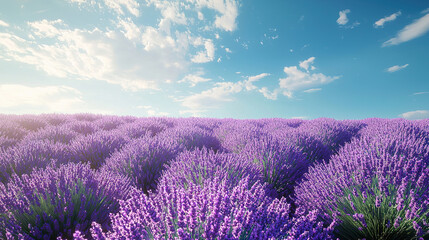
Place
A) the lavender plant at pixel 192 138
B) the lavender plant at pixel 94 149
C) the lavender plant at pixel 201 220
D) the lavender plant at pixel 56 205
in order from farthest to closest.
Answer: the lavender plant at pixel 192 138 < the lavender plant at pixel 94 149 < the lavender plant at pixel 56 205 < the lavender plant at pixel 201 220

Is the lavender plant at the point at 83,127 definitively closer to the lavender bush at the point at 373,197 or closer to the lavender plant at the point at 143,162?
the lavender plant at the point at 143,162

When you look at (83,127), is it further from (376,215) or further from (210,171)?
(376,215)

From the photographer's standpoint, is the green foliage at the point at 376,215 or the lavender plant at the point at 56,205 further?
the lavender plant at the point at 56,205

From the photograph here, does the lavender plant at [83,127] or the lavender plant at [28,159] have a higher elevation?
the lavender plant at [83,127]

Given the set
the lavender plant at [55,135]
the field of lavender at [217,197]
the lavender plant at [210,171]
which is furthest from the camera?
the lavender plant at [55,135]

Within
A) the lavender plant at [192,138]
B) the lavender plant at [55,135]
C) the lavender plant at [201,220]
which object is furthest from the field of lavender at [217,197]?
the lavender plant at [55,135]

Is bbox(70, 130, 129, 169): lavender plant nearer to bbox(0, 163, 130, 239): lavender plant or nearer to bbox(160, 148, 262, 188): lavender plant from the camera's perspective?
bbox(0, 163, 130, 239): lavender plant

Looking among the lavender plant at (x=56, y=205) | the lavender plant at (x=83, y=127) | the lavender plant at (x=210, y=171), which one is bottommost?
the lavender plant at (x=56, y=205)

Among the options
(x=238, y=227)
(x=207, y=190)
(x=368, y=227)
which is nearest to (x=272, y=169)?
(x=368, y=227)

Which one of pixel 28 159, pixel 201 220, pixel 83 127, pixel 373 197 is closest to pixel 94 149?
pixel 28 159

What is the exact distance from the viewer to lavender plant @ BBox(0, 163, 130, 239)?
1667 mm

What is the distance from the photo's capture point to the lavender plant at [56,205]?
65.6 inches

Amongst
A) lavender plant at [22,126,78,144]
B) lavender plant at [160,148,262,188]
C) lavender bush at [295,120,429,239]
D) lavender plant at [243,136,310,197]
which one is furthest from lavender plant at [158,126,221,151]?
lavender bush at [295,120,429,239]

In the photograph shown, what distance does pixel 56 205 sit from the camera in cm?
176
